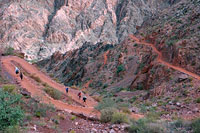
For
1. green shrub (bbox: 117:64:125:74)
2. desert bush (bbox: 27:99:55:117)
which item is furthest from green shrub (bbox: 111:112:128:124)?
green shrub (bbox: 117:64:125:74)

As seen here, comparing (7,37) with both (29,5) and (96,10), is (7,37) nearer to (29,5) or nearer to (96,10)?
(29,5)

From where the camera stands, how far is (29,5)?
85.6 metres

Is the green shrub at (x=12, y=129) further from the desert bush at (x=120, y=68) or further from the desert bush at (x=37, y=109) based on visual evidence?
the desert bush at (x=120, y=68)

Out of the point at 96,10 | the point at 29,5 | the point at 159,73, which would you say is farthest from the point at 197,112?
the point at 29,5

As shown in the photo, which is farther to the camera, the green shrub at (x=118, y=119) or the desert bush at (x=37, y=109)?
the green shrub at (x=118, y=119)

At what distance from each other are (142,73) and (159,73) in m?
3.46

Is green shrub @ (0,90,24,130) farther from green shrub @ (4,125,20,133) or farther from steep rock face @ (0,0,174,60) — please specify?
A: steep rock face @ (0,0,174,60)

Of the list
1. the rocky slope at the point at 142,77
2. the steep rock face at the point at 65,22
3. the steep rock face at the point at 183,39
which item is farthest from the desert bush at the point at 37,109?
the steep rock face at the point at 65,22

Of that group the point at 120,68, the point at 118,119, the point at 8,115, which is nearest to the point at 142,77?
the point at 120,68

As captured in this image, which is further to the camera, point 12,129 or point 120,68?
point 120,68

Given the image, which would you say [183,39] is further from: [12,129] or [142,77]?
[12,129]

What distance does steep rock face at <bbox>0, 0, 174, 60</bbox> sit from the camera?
76.1 metres

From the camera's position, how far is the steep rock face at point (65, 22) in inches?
2997

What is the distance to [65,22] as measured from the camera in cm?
8294
